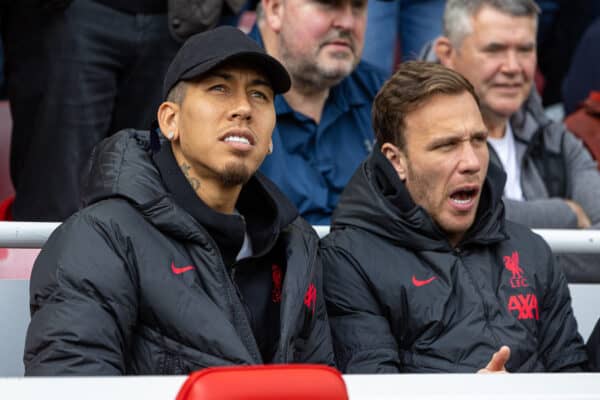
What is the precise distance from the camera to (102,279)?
7.87 feet

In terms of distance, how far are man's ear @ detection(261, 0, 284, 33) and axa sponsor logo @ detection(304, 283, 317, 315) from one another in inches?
60.7

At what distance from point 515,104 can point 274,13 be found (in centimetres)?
95

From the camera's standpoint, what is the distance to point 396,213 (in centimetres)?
314

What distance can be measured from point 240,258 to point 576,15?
11.0 ft

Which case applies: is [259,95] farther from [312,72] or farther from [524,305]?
[312,72]

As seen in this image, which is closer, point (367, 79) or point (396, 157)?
point (396, 157)

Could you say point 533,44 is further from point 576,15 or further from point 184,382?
point 184,382

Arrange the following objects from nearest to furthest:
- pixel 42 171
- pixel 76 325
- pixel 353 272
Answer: pixel 76 325 → pixel 353 272 → pixel 42 171

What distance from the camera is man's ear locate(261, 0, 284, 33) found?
4105 millimetres

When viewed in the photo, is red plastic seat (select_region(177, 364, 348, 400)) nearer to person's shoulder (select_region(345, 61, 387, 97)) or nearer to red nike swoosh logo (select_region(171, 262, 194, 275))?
red nike swoosh logo (select_region(171, 262, 194, 275))

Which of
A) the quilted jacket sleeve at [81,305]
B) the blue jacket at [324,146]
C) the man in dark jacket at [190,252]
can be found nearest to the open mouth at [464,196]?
the man in dark jacket at [190,252]

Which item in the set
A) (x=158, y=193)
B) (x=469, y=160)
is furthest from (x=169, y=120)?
(x=469, y=160)

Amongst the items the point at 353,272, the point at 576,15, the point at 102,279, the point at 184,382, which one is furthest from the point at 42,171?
the point at 576,15

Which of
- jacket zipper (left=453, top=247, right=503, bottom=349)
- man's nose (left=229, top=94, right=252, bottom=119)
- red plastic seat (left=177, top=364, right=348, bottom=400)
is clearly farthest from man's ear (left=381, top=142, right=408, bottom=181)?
red plastic seat (left=177, top=364, right=348, bottom=400)
